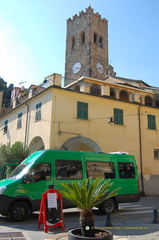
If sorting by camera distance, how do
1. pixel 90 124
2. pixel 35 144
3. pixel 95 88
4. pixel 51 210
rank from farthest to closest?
pixel 95 88
pixel 35 144
pixel 90 124
pixel 51 210

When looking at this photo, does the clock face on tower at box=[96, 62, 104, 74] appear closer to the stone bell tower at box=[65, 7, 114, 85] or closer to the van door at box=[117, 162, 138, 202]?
the stone bell tower at box=[65, 7, 114, 85]

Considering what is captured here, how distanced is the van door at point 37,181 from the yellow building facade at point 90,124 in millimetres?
6968

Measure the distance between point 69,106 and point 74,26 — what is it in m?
40.4

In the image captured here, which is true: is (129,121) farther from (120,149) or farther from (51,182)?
(51,182)

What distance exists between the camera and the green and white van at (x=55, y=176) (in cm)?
831

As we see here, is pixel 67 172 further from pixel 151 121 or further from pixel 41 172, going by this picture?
pixel 151 121

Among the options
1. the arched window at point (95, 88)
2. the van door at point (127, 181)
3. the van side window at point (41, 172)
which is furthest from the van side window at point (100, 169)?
the arched window at point (95, 88)

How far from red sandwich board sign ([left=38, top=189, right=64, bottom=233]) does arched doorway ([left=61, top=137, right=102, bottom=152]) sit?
405 inches

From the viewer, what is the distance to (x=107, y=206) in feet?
33.3

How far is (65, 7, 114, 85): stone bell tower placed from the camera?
47.7 meters

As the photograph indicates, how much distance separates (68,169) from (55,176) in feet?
2.13

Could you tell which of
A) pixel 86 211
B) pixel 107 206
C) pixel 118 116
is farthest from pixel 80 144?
pixel 86 211

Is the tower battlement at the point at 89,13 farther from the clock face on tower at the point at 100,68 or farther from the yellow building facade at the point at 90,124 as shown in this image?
the yellow building facade at the point at 90,124

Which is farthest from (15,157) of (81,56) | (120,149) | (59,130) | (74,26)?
(74,26)
